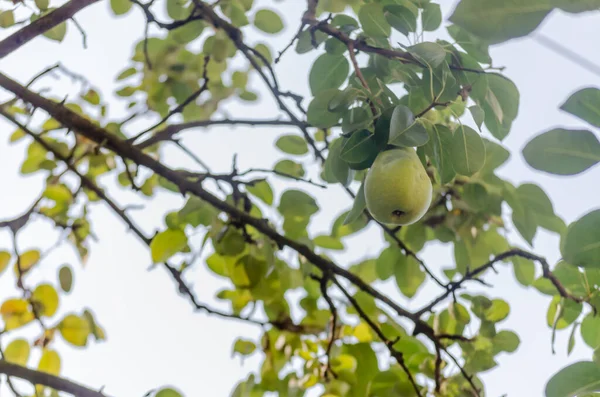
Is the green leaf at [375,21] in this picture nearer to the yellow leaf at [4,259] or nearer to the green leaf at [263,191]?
the green leaf at [263,191]

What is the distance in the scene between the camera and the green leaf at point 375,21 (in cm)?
80

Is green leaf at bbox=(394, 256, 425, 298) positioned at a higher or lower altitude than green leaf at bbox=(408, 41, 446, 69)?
higher

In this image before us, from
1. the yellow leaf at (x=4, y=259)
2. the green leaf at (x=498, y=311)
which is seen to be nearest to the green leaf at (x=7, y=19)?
the yellow leaf at (x=4, y=259)

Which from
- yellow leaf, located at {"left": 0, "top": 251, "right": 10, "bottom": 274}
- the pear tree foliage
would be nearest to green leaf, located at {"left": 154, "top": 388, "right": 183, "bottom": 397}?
the pear tree foliage

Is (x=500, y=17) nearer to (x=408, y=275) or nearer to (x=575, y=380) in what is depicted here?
(x=575, y=380)

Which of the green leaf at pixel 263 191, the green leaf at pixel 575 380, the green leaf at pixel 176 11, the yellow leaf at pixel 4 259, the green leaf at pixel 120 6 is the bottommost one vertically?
the green leaf at pixel 575 380

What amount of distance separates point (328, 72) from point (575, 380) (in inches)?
24.6

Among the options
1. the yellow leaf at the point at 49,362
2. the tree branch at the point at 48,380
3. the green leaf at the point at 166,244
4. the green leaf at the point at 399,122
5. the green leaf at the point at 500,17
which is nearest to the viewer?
the green leaf at the point at 500,17

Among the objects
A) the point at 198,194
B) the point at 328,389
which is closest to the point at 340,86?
the point at 198,194

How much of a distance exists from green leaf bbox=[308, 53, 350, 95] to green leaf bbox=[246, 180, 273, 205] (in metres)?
0.35

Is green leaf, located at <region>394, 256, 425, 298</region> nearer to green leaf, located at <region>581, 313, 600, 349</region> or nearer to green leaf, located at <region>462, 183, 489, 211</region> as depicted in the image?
green leaf, located at <region>462, 183, 489, 211</region>

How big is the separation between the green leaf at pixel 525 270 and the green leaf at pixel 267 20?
793mm

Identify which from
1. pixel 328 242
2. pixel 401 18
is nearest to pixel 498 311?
pixel 328 242

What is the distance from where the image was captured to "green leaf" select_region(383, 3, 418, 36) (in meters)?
0.79
